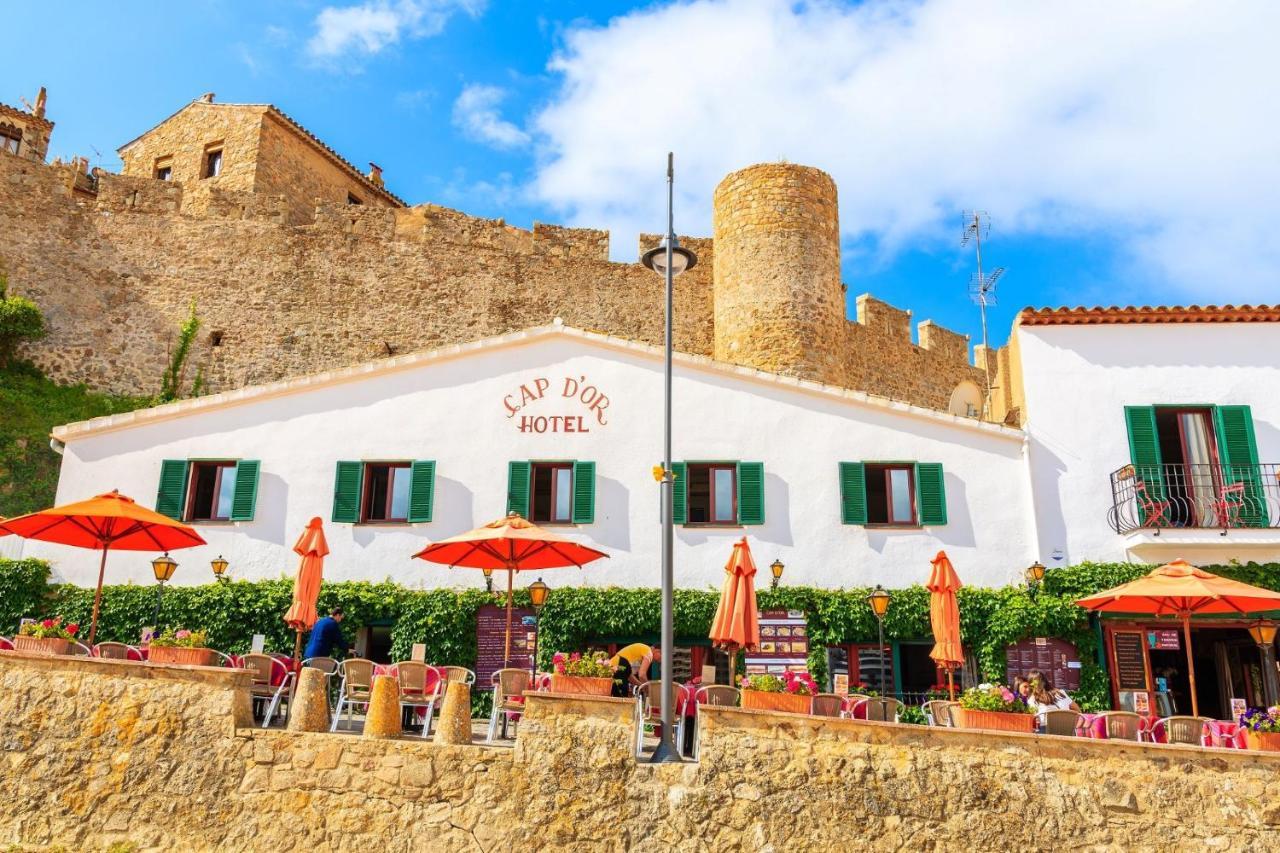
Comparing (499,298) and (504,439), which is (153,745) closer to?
(504,439)

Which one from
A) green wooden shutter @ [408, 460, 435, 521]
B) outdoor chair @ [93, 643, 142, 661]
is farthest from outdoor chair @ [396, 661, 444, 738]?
green wooden shutter @ [408, 460, 435, 521]

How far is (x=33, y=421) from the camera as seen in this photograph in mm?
22859

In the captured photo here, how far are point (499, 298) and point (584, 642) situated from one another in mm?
14353

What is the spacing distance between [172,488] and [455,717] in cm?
888

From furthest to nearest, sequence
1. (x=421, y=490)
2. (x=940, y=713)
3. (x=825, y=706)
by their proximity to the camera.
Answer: (x=421, y=490)
(x=940, y=713)
(x=825, y=706)

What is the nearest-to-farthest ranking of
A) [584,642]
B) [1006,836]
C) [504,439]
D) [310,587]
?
[1006,836], [310,587], [584,642], [504,439]

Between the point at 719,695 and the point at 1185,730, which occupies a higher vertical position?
the point at 719,695

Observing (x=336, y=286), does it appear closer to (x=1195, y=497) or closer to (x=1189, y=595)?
(x=1195, y=497)

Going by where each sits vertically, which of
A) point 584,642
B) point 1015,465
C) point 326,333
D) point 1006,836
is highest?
point 326,333

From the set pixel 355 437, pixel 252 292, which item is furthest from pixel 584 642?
pixel 252 292

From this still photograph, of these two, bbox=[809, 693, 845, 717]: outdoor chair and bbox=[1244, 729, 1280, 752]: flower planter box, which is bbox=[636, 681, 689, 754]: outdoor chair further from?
bbox=[1244, 729, 1280, 752]: flower planter box

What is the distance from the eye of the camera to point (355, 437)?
667 inches

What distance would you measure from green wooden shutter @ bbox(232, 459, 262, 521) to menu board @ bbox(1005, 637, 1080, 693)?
11.5 m

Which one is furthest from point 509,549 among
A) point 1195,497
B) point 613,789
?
point 1195,497
